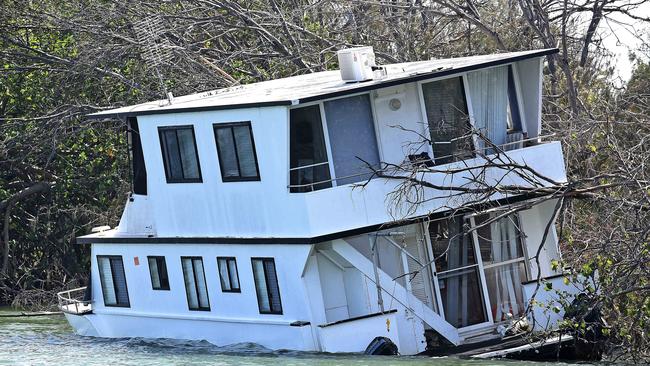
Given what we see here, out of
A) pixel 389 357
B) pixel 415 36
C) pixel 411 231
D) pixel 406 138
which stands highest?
pixel 415 36

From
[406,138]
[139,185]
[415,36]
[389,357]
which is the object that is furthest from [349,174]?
[415,36]

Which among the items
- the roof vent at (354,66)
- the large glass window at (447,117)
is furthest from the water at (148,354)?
the roof vent at (354,66)

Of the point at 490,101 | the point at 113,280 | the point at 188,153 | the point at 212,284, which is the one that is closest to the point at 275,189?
the point at 188,153

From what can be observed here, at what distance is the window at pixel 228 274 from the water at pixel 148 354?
83cm

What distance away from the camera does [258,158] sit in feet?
61.5

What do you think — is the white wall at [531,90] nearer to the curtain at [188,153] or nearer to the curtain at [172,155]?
the curtain at [188,153]

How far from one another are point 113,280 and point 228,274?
3.17m

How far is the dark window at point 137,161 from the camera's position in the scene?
21.8 m

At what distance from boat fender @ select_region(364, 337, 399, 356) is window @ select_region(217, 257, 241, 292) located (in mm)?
2590

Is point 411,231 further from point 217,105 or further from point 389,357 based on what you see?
point 217,105

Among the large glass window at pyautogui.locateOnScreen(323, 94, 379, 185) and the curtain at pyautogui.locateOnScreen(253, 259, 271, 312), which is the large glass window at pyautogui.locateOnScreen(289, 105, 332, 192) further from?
the curtain at pyautogui.locateOnScreen(253, 259, 271, 312)

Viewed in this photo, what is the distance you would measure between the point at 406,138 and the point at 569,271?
110 inches

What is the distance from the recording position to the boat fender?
18.0 meters

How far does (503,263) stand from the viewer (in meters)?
19.4
